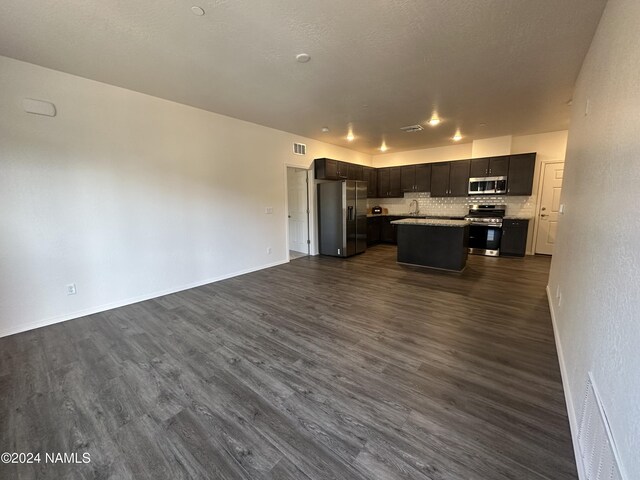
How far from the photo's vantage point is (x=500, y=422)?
1.60 metres

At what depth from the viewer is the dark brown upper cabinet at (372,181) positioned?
780 centimetres

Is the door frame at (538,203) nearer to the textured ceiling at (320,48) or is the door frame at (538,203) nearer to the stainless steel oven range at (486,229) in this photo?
the stainless steel oven range at (486,229)

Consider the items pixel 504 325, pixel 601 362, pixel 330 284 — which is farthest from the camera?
pixel 330 284

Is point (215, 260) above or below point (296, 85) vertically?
below

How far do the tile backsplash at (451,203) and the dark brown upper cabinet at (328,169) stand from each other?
7.99 ft

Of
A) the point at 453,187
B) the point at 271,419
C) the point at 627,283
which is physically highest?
the point at 453,187

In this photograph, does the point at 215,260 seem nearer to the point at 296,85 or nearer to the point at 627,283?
the point at 296,85

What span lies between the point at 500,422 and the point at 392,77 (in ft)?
11.3

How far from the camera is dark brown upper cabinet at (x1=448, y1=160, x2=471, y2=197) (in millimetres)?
6559

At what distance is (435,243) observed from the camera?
4.95m

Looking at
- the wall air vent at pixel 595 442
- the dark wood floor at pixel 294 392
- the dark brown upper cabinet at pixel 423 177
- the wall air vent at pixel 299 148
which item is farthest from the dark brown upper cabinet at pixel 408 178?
the wall air vent at pixel 595 442

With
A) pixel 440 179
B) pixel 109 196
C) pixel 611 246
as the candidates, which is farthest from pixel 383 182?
pixel 611 246

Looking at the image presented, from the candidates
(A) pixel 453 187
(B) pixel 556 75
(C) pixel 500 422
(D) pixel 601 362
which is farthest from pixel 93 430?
(A) pixel 453 187

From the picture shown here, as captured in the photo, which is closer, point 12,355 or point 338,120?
point 12,355
